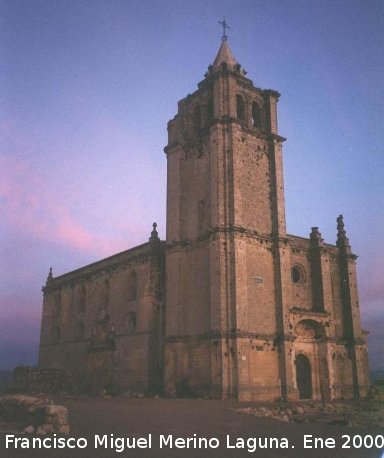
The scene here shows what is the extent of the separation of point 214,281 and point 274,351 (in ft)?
16.9

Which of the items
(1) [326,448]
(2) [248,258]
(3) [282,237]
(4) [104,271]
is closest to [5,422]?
(1) [326,448]

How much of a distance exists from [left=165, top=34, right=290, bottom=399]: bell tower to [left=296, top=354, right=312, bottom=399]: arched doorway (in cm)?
309

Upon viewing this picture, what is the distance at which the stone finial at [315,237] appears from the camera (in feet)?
104

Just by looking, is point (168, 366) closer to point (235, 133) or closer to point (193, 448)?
point (235, 133)

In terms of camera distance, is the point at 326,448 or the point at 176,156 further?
the point at 176,156

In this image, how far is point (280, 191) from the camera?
29.4 m

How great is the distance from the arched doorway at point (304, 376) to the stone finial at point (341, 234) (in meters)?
9.34

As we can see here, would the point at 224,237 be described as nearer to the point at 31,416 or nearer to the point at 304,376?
the point at 304,376

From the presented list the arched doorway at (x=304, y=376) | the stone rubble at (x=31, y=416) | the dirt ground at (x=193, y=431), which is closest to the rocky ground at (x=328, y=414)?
the dirt ground at (x=193, y=431)

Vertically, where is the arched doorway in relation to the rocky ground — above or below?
above

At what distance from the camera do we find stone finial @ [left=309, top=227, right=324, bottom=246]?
104 feet

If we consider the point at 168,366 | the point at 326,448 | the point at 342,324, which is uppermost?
the point at 342,324

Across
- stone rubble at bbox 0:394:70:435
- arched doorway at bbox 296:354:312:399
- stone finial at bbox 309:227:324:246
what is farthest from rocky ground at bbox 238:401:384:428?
stone finial at bbox 309:227:324:246

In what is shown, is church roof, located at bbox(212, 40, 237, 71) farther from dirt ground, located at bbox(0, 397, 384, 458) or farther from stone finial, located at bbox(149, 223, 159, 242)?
dirt ground, located at bbox(0, 397, 384, 458)
